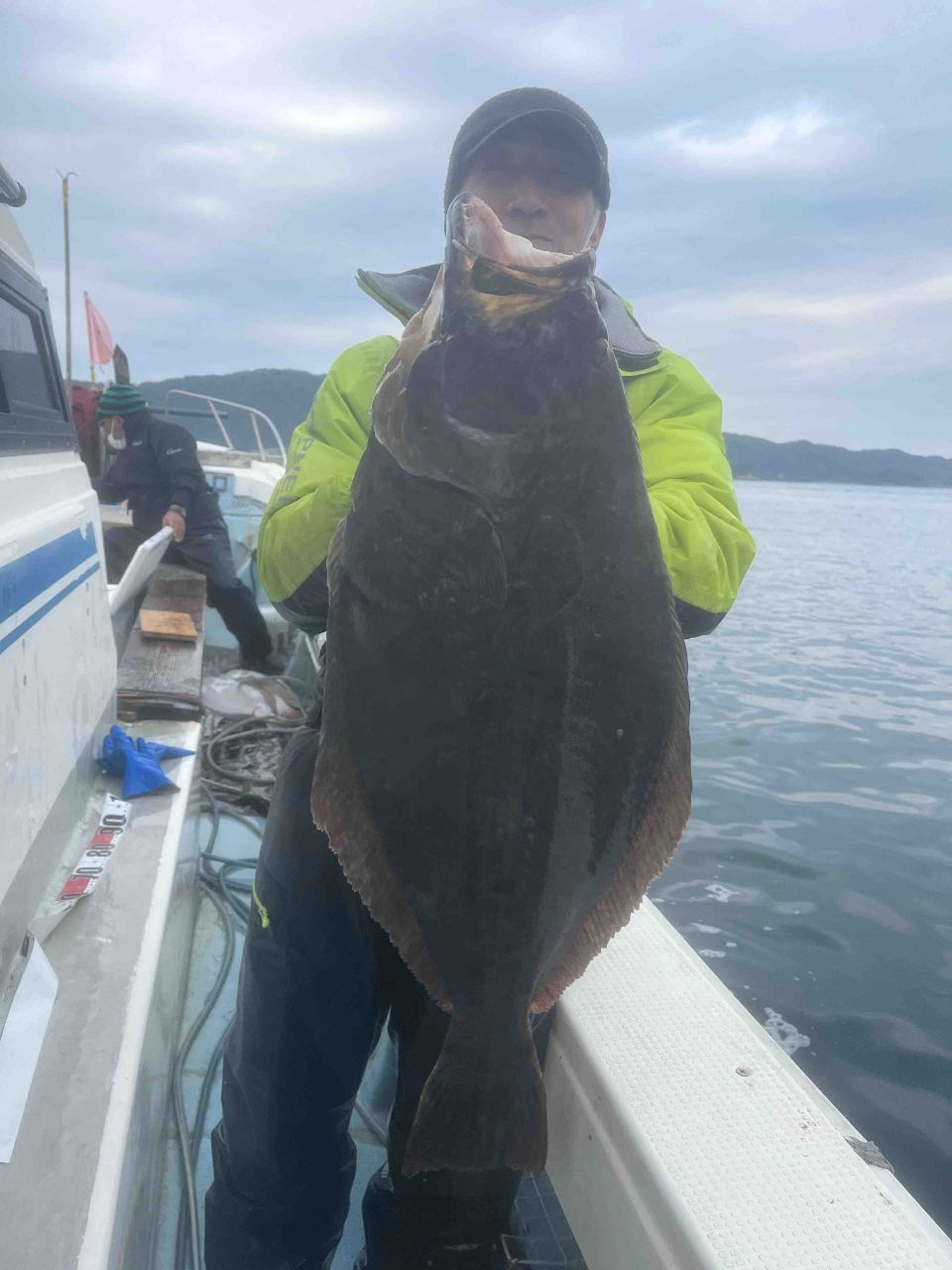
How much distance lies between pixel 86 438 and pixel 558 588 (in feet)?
31.5

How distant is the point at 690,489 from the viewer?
176 centimetres

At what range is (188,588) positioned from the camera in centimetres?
707

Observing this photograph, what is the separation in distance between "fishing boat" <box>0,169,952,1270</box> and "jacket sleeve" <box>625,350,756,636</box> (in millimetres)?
1000

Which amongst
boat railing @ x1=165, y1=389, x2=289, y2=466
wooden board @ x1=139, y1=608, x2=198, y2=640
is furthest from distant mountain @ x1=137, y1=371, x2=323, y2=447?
wooden board @ x1=139, y1=608, x2=198, y2=640

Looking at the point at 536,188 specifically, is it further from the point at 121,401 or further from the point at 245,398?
the point at 245,398

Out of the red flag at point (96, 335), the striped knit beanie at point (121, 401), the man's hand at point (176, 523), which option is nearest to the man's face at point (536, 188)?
the man's hand at point (176, 523)

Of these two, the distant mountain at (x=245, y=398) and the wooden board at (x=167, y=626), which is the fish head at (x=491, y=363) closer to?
the wooden board at (x=167, y=626)

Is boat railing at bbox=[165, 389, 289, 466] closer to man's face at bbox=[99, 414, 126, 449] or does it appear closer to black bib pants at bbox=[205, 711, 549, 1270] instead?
man's face at bbox=[99, 414, 126, 449]

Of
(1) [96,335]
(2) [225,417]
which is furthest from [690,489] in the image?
(1) [96,335]

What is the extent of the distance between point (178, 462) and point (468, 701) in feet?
24.0

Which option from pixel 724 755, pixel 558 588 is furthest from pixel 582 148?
pixel 724 755

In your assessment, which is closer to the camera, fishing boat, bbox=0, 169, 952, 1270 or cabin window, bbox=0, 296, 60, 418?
fishing boat, bbox=0, 169, 952, 1270

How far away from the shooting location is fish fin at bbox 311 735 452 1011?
1.63 meters

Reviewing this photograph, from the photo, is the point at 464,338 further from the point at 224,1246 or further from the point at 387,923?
the point at 224,1246
